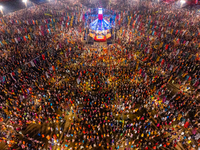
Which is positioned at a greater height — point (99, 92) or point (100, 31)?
point (100, 31)

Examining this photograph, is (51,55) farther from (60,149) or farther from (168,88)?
(168,88)

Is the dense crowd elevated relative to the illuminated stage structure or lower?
lower

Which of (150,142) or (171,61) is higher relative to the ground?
(171,61)

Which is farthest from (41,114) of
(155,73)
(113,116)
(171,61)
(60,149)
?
(171,61)

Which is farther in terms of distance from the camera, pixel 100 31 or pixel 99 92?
pixel 100 31

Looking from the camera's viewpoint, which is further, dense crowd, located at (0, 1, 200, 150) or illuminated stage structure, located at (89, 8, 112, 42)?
illuminated stage structure, located at (89, 8, 112, 42)

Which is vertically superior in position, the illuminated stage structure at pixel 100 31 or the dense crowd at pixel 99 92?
the illuminated stage structure at pixel 100 31

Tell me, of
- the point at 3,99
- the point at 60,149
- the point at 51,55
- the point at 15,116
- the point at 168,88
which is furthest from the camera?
the point at 51,55

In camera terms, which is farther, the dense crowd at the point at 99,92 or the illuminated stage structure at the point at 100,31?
the illuminated stage structure at the point at 100,31
